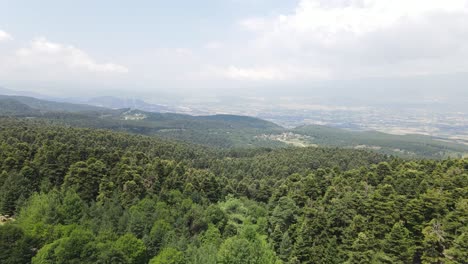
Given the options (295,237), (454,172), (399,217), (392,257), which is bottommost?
(295,237)

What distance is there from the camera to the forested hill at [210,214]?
87.0 feet

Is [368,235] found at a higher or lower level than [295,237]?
higher

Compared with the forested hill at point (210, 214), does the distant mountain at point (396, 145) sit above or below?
below

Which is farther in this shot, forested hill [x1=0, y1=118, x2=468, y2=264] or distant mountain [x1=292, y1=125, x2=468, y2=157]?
distant mountain [x1=292, y1=125, x2=468, y2=157]

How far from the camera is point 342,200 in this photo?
3541 cm

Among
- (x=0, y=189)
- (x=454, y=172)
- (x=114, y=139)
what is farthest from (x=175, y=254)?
(x=114, y=139)

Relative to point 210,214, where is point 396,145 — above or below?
below

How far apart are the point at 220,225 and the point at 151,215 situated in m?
7.85

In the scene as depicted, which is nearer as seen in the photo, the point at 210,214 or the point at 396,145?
the point at 210,214

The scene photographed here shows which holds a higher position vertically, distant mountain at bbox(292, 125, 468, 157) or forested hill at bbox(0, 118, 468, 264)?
forested hill at bbox(0, 118, 468, 264)

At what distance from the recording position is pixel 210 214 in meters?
37.2

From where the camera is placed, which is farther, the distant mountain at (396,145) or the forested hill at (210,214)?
the distant mountain at (396,145)

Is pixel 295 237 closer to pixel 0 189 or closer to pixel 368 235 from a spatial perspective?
pixel 368 235

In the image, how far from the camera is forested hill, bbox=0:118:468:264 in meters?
26.5
